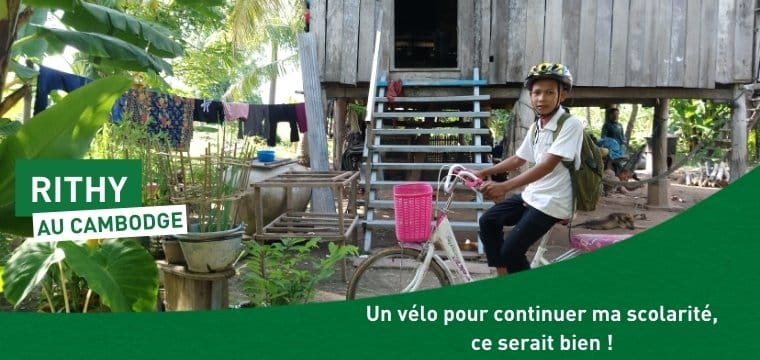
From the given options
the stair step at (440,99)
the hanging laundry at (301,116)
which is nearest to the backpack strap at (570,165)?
the stair step at (440,99)

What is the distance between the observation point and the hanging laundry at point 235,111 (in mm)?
11148

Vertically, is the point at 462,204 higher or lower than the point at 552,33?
lower

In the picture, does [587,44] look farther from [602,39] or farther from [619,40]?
[619,40]

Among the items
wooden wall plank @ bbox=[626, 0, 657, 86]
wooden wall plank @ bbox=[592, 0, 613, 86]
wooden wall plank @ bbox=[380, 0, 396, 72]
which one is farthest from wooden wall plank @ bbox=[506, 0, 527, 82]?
wooden wall plank @ bbox=[380, 0, 396, 72]

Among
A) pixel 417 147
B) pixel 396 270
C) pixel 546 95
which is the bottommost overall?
pixel 396 270

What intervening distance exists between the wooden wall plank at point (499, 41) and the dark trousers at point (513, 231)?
4975 millimetres

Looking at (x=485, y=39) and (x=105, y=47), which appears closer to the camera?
(x=105, y=47)

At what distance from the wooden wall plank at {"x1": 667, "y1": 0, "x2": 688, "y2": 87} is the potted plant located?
21.6 feet

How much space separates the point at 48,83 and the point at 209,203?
5.49 metres

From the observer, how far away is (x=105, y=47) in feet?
16.8

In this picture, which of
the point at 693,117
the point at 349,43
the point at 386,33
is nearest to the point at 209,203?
the point at 349,43

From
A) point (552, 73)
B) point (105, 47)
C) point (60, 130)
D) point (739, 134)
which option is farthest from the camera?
point (739, 134)
